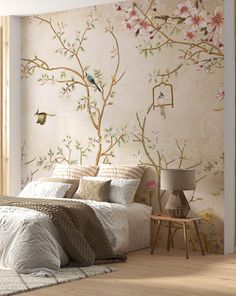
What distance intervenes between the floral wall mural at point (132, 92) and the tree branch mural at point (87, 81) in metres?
0.01

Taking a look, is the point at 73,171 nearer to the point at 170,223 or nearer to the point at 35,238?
the point at 170,223

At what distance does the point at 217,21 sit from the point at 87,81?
5.76 feet

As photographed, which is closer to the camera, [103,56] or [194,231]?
[194,231]

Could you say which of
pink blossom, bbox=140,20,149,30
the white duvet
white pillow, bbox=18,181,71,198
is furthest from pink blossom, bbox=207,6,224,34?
white pillow, bbox=18,181,71,198

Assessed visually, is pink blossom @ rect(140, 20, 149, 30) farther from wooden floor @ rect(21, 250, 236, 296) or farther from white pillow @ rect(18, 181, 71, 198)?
wooden floor @ rect(21, 250, 236, 296)

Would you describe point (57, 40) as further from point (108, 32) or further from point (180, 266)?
point (180, 266)

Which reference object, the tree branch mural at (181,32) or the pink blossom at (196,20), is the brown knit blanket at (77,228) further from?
the pink blossom at (196,20)

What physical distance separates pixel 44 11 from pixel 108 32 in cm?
94

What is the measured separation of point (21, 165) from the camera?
27.8 feet

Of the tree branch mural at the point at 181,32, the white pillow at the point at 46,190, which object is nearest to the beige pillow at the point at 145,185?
the tree branch mural at the point at 181,32

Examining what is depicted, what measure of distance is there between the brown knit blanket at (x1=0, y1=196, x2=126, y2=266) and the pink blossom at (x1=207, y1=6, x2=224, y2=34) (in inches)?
84.7

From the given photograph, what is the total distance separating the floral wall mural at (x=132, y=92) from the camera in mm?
6863

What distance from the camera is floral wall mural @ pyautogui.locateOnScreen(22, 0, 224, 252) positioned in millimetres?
6863

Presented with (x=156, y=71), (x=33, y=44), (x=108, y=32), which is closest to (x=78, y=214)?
(x=156, y=71)
